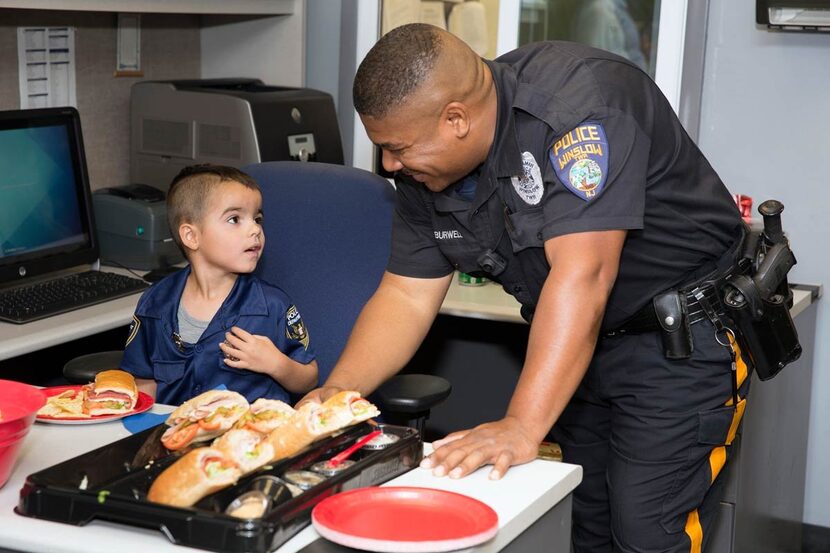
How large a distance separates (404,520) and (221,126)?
1749mm

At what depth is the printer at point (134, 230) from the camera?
105 inches

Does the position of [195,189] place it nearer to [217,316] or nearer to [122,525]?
[217,316]

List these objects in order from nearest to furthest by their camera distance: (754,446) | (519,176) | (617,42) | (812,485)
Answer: (519,176)
(754,446)
(812,485)
(617,42)

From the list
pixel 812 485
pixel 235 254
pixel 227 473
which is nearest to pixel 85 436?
pixel 227 473

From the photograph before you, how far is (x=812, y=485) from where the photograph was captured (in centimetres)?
298

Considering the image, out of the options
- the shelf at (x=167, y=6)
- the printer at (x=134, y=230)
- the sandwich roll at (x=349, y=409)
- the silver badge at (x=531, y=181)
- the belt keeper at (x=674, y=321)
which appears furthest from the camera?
the printer at (x=134, y=230)


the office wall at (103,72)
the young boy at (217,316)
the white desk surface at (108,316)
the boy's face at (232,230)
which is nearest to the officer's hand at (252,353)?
the young boy at (217,316)

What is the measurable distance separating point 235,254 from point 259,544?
3.06 feet

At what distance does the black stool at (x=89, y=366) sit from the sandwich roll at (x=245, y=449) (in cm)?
69

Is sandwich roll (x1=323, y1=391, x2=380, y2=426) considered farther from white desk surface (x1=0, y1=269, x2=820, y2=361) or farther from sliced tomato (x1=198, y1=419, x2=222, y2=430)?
white desk surface (x1=0, y1=269, x2=820, y2=361)

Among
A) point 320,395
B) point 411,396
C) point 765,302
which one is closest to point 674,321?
point 765,302

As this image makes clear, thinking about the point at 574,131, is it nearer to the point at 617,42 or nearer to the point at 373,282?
the point at 373,282

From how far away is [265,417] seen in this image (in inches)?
57.5

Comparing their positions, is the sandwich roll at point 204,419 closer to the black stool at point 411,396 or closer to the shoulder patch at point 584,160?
the black stool at point 411,396
